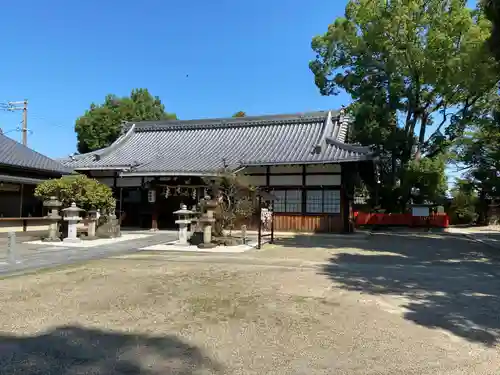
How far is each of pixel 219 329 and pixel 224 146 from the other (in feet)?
61.3

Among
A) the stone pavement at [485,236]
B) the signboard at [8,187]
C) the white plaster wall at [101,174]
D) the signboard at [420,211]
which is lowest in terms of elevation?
the stone pavement at [485,236]

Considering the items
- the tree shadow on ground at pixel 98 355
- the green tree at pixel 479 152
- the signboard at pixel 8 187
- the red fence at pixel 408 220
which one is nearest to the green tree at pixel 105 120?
the signboard at pixel 8 187

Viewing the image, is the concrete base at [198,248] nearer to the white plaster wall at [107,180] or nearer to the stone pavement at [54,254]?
the stone pavement at [54,254]

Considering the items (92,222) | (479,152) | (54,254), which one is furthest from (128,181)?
(479,152)

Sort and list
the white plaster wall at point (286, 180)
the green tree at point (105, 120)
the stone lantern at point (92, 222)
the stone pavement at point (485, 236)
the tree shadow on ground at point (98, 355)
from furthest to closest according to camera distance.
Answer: the green tree at point (105, 120) → the white plaster wall at point (286, 180) → the stone pavement at point (485, 236) → the stone lantern at point (92, 222) → the tree shadow on ground at point (98, 355)

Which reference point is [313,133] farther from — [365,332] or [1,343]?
[1,343]

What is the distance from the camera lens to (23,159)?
1814cm

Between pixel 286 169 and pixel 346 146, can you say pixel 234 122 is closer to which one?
pixel 286 169

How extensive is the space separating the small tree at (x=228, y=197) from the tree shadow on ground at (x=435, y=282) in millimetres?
3582

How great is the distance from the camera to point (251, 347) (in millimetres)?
3893

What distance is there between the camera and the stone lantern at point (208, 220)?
1279cm

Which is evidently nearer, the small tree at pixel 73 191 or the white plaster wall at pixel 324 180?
the small tree at pixel 73 191

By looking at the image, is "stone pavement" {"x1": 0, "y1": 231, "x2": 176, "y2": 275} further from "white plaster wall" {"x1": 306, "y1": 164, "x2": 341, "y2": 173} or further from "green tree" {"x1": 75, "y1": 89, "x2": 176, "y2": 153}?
"green tree" {"x1": 75, "y1": 89, "x2": 176, "y2": 153}

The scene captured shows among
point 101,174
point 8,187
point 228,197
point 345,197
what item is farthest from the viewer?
point 101,174
